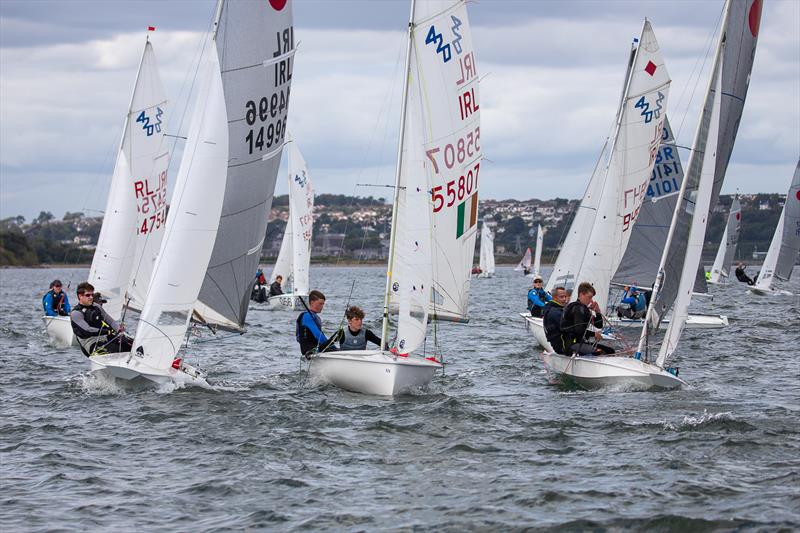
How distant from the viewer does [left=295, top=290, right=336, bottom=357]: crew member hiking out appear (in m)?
13.3

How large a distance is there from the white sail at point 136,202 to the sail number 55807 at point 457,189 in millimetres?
8292

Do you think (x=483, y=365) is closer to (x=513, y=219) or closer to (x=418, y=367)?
(x=418, y=367)

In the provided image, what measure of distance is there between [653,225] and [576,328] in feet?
30.5

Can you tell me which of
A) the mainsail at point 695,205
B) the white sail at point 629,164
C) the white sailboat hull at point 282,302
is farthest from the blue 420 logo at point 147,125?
the white sailboat hull at point 282,302

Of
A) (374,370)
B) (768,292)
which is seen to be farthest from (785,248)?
(374,370)

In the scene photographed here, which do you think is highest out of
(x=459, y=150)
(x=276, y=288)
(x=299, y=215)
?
(x=299, y=215)

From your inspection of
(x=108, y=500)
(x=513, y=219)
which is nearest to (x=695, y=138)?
(x=108, y=500)

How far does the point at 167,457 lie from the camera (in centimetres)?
989

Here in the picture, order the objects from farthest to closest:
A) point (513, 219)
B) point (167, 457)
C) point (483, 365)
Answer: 1. point (513, 219)
2. point (483, 365)
3. point (167, 457)

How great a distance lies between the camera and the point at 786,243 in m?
41.1

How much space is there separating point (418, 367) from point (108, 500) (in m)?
4.88

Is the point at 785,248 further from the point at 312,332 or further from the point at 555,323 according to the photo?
the point at 312,332

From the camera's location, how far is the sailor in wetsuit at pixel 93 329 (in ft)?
45.8

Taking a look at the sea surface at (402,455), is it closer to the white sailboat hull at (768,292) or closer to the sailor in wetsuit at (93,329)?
the sailor in wetsuit at (93,329)
